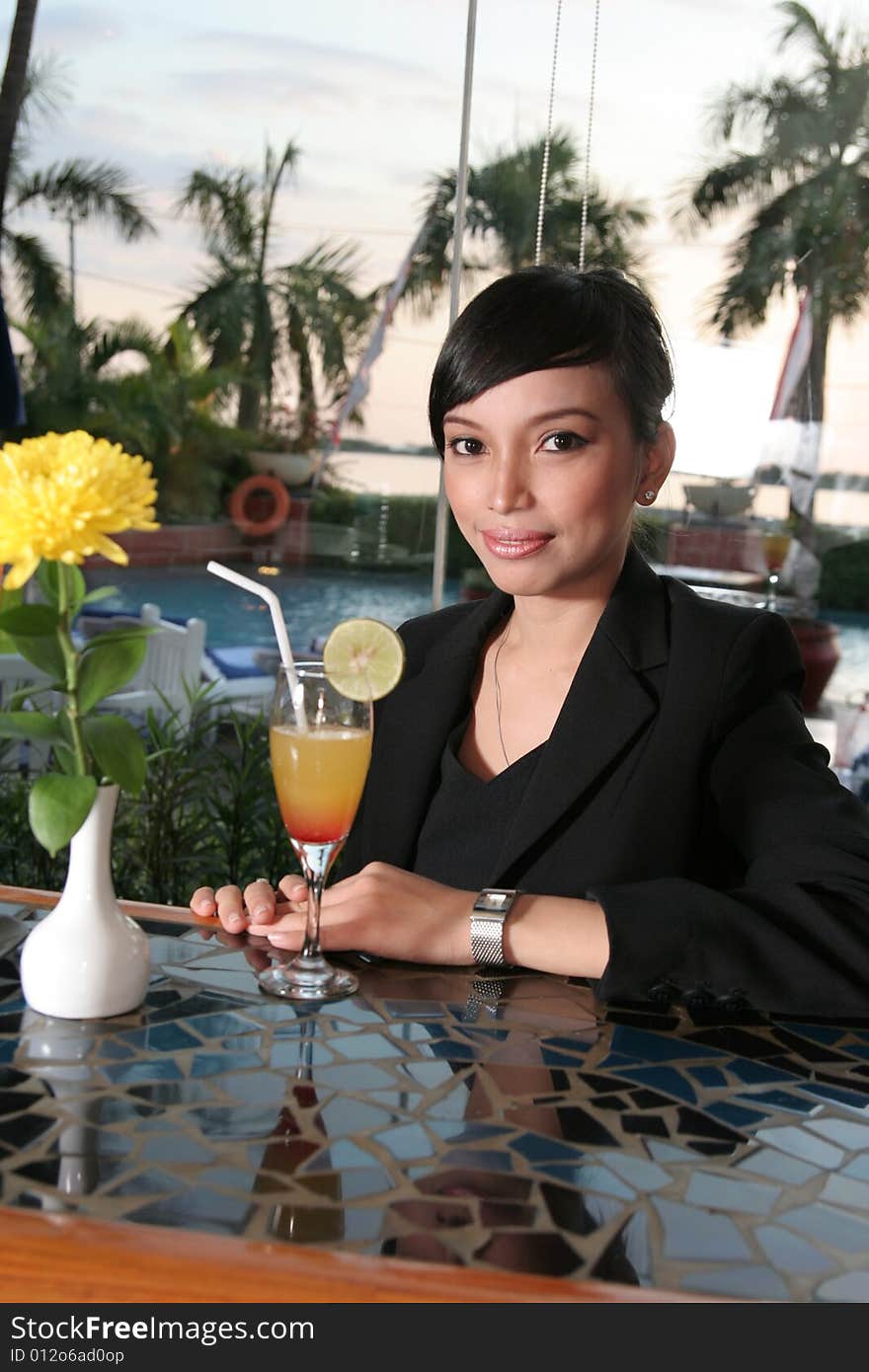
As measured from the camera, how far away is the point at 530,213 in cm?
459

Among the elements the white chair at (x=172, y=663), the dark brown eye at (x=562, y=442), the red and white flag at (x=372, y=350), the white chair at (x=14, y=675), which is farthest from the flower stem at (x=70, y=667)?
the red and white flag at (x=372, y=350)

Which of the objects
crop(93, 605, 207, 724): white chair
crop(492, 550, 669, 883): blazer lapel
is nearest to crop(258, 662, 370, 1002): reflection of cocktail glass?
crop(492, 550, 669, 883): blazer lapel

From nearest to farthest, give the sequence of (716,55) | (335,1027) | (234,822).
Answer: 1. (335,1027)
2. (234,822)
3. (716,55)

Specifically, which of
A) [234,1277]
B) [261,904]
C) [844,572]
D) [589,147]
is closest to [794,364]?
[844,572]

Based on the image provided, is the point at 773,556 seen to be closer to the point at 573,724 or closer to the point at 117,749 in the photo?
the point at 573,724

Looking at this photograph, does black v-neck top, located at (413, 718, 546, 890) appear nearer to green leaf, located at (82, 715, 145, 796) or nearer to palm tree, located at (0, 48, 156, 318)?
green leaf, located at (82, 715, 145, 796)

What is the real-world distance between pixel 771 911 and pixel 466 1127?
507 millimetres

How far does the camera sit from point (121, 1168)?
934 millimetres

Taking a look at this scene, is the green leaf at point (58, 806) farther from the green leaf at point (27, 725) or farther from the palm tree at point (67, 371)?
the palm tree at point (67, 371)

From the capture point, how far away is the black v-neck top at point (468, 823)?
1.78 meters

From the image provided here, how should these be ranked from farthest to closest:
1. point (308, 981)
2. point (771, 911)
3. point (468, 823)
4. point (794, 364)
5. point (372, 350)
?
point (372, 350), point (794, 364), point (468, 823), point (771, 911), point (308, 981)

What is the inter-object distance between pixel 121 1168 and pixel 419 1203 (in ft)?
0.66
